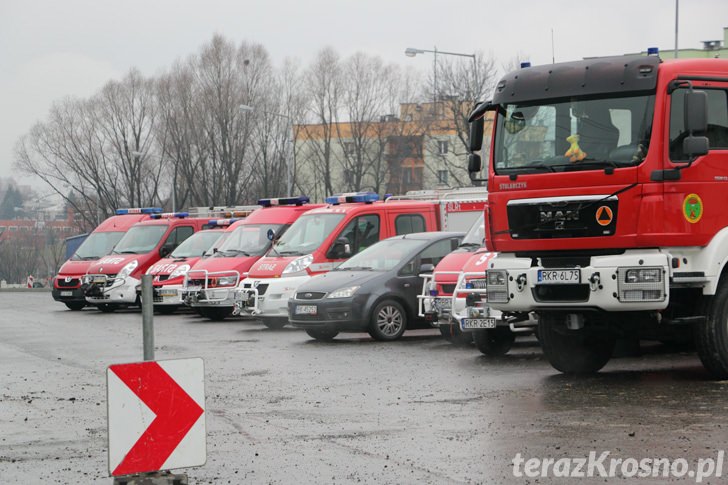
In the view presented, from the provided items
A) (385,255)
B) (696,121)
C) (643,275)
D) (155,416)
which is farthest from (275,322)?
(155,416)

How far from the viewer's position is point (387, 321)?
18828mm

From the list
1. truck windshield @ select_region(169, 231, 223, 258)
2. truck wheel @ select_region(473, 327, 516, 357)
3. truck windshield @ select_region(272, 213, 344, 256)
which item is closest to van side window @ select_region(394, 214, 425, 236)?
truck windshield @ select_region(272, 213, 344, 256)

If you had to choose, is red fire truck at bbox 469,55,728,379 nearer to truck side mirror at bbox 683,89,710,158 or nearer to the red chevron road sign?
truck side mirror at bbox 683,89,710,158

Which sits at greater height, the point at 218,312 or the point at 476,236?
the point at 476,236

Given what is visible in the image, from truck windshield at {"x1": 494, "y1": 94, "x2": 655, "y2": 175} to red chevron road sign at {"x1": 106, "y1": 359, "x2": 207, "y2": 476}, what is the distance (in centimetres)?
615

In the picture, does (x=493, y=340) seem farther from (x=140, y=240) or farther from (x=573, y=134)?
(x=140, y=240)

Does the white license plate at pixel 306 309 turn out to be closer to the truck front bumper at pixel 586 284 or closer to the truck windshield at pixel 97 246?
the truck front bumper at pixel 586 284

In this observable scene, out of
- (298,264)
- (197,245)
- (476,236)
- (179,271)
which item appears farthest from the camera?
(197,245)

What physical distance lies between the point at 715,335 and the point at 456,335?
5697mm

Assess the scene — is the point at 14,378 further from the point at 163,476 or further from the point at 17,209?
the point at 17,209

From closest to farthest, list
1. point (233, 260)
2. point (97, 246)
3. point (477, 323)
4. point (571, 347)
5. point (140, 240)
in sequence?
point (571, 347) → point (477, 323) → point (233, 260) → point (140, 240) → point (97, 246)

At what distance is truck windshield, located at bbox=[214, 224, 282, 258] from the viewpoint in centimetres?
2614

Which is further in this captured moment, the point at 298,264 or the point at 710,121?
the point at 298,264

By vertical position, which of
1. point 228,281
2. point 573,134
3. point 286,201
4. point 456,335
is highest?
point 573,134
